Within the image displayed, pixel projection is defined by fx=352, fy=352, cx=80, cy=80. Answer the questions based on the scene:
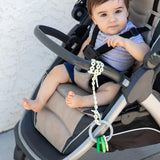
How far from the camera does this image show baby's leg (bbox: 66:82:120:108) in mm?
1591

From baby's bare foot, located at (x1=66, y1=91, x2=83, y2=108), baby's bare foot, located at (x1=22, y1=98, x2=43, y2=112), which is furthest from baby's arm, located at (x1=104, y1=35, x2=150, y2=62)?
baby's bare foot, located at (x1=22, y1=98, x2=43, y2=112)

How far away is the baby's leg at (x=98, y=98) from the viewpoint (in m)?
A: 1.59

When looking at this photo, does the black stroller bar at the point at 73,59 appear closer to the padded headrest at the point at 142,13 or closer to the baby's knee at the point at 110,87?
the baby's knee at the point at 110,87

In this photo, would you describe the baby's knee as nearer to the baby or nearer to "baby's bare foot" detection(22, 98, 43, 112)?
the baby

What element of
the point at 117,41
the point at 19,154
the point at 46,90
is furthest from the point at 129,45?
the point at 19,154

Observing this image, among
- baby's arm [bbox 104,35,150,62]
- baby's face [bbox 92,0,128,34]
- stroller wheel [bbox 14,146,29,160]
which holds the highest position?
baby's face [bbox 92,0,128,34]

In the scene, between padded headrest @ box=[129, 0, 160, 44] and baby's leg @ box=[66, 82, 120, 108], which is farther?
padded headrest @ box=[129, 0, 160, 44]

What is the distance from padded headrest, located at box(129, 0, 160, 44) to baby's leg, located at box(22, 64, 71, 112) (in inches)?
18.4

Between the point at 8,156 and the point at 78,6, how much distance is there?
101 cm

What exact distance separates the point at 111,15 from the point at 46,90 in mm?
490

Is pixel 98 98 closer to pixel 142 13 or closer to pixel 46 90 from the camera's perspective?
pixel 46 90

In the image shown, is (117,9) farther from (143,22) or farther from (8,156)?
(8,156)

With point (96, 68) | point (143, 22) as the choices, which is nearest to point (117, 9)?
point (143, 22)

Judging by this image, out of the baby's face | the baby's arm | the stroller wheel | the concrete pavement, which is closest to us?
the baby's arm
